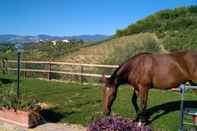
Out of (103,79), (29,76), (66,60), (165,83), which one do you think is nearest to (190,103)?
(165,83)

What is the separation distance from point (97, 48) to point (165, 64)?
17830 mm

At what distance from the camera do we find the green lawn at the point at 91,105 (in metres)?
9.75

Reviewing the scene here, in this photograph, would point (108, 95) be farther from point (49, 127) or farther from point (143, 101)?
point (49, 127)

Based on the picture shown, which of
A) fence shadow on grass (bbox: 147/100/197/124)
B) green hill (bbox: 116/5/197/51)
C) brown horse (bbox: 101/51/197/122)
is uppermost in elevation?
green hill (bbox: 116/5/197/51)

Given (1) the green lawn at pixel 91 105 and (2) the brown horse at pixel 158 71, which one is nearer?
(2) the brown horse at pixel 158 71

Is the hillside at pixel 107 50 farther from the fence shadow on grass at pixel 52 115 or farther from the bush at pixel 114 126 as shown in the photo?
the bush at pixel 114 126

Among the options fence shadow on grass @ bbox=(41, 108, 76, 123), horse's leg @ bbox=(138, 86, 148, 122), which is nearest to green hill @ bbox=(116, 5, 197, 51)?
fence shadow on grass @ bbox=(41, 108, 76, 123)

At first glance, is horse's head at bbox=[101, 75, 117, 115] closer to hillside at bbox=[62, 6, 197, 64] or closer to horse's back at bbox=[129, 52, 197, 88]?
horse's back at bbox=[129, 52, 197, 88]

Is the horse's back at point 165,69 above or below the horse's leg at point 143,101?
above

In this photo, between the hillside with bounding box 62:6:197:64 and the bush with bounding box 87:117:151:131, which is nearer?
the bush with bounding box 87:117:151:131

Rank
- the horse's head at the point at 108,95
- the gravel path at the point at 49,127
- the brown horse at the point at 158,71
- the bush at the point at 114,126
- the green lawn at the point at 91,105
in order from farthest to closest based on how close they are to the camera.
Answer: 1. the green lawn at the point at 91,105
2. the brown horse at the point at 158,71
3. the horse's head at the point at 108,95
4. the gravel path at the point at 49,127
5. the bush at the point at 114,126

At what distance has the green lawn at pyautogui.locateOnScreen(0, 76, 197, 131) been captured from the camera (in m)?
9.75

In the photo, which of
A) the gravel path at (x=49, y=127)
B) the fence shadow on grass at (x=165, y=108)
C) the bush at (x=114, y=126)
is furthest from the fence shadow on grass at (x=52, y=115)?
the bush at (x=114, y=126)

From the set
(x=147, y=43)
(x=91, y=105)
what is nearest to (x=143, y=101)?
(x=91, y=105)
